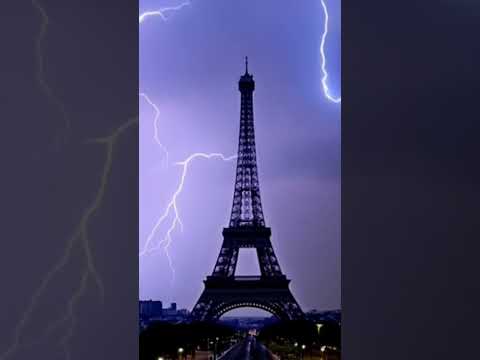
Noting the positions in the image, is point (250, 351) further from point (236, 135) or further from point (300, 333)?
point (236, 135)

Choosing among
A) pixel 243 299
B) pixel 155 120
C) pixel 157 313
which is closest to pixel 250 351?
pixel 243 299

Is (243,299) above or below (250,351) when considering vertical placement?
above
